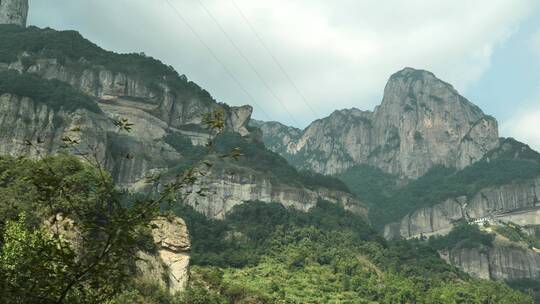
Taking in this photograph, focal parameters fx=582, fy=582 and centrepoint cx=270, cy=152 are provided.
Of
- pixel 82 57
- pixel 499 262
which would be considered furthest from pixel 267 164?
pixel 499 262

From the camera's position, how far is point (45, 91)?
100 m

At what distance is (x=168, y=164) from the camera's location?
110 m

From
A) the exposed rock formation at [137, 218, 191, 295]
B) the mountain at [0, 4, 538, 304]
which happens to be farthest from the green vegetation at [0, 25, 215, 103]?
the exposed rock formation at [137, 218, 191, 295]

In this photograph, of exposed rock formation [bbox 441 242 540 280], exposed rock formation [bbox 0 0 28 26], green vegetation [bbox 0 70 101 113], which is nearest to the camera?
green vegetation [bbox 0 70 101 113]

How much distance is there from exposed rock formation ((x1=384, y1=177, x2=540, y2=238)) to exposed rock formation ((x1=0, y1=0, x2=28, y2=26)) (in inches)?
4962

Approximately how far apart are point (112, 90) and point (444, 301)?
250 ft

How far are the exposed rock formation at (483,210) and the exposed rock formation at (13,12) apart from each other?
414ft

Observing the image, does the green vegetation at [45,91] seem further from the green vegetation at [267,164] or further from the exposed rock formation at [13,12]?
the exposed rock formation at [13,12]

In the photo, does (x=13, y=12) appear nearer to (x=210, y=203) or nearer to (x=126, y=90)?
(x=126, y=90)

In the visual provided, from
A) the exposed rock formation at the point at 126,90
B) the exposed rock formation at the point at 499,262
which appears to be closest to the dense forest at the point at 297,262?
the exposed rock formation at the point at 126,90

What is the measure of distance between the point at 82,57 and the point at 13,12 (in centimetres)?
4471

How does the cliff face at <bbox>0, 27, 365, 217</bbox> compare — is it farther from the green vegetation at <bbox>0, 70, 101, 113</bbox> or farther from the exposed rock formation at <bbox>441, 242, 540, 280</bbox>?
the exposed rock formation at <bbox>441, 242, 540, 280</bbox>

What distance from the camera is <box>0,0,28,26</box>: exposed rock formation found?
151m

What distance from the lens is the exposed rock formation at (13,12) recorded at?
150875 millimetres
